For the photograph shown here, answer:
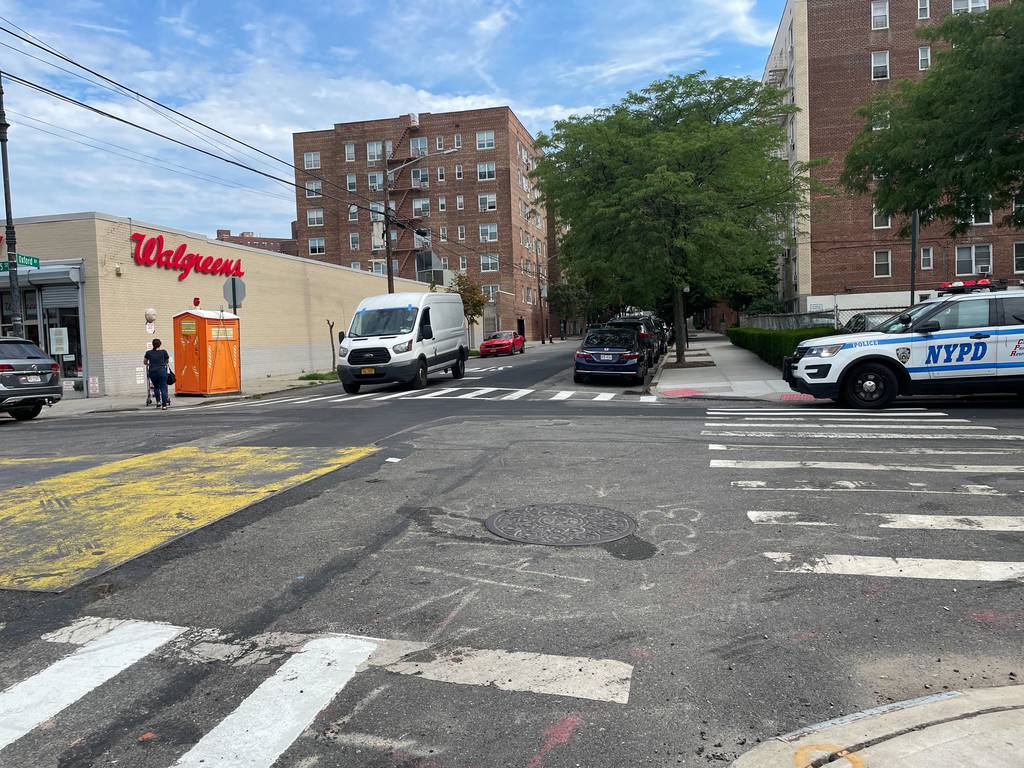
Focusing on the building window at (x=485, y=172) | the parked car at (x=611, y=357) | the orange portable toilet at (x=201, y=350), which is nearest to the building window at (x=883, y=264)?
the building window at (x=485, y=172)

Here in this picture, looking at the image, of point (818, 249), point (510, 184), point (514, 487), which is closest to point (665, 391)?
point (514, 487)

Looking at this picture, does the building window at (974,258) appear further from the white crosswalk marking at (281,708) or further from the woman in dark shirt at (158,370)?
the white crosswalk marking at (281,708)

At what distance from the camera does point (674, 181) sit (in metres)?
20.4

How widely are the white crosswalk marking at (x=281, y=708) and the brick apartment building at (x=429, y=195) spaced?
6395 centimetres

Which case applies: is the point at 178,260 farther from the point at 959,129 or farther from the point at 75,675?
the point at 75,675

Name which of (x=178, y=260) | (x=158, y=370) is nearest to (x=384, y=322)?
(x=158, y=370)

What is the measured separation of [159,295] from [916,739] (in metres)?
26.0

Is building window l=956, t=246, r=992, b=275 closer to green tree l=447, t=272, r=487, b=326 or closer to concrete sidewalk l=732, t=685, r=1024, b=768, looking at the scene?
green tree l=447, t=272, r=487, b=326

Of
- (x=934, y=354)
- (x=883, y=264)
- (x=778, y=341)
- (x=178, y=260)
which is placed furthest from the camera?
(x=883, y=264)

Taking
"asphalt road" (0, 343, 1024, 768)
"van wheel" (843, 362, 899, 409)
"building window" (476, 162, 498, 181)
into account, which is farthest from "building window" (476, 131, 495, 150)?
"asphalt road" (0, 343, 1024, 768)

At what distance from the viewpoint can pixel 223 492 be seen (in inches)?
285

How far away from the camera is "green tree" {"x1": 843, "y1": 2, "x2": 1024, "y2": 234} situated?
15359mm

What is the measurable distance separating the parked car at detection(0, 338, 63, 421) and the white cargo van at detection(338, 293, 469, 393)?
658 cm

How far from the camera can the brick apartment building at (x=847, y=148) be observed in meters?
46.1
